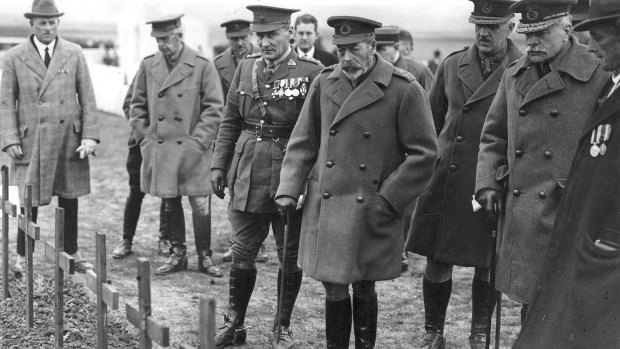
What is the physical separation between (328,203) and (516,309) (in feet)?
9.10

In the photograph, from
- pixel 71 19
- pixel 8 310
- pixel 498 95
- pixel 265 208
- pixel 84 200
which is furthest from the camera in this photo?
pixel 71 19

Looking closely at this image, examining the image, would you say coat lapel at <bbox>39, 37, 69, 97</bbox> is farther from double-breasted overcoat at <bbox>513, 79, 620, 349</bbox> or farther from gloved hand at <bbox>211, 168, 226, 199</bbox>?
double-breasted overcoat at <bbox>513, 79, 620, 349</bbox>

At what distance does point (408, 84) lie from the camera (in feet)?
19.0

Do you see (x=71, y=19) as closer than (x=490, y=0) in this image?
No

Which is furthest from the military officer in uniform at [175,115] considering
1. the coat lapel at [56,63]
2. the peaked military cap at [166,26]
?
the coat lapel at [56,63]

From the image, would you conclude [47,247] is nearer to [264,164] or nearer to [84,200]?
[264,164]

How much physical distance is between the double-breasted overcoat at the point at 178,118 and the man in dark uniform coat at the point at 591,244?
14.8ft

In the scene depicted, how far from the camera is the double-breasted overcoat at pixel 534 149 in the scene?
5301mm

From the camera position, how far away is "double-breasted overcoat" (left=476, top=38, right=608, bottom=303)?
209 inches

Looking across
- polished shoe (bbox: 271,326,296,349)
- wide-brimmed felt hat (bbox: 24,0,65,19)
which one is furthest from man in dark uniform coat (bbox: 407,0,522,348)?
wide-brimmed felt hat (bbox: 24,0,65,19)

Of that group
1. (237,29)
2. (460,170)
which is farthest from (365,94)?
(237,29)

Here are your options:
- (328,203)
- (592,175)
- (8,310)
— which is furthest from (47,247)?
(592,175)

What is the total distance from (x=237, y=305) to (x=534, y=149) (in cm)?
235

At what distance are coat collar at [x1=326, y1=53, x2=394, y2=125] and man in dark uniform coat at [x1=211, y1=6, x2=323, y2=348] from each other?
0.84 meters
